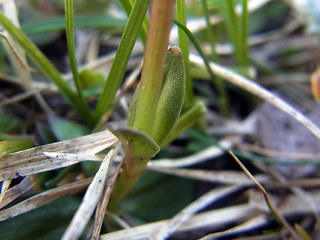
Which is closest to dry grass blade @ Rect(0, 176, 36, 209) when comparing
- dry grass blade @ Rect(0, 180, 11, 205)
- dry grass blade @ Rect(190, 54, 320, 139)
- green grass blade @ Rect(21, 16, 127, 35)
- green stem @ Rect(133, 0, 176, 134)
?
dry grass blade @ Rect(0, 180, 11, 205)

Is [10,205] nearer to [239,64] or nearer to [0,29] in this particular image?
[0,29]

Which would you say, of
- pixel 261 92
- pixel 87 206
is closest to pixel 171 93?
pixel 87 206

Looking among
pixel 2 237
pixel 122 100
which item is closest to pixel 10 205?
pixel 2 237

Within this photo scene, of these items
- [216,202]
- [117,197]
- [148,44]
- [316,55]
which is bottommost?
[216,202]

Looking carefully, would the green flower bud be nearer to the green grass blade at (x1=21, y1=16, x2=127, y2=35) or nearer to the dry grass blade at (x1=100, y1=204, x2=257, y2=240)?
the dry grass blade at (x1=100, y1=204, x2=257, y2=240)

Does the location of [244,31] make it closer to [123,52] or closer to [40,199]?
[123,52]
